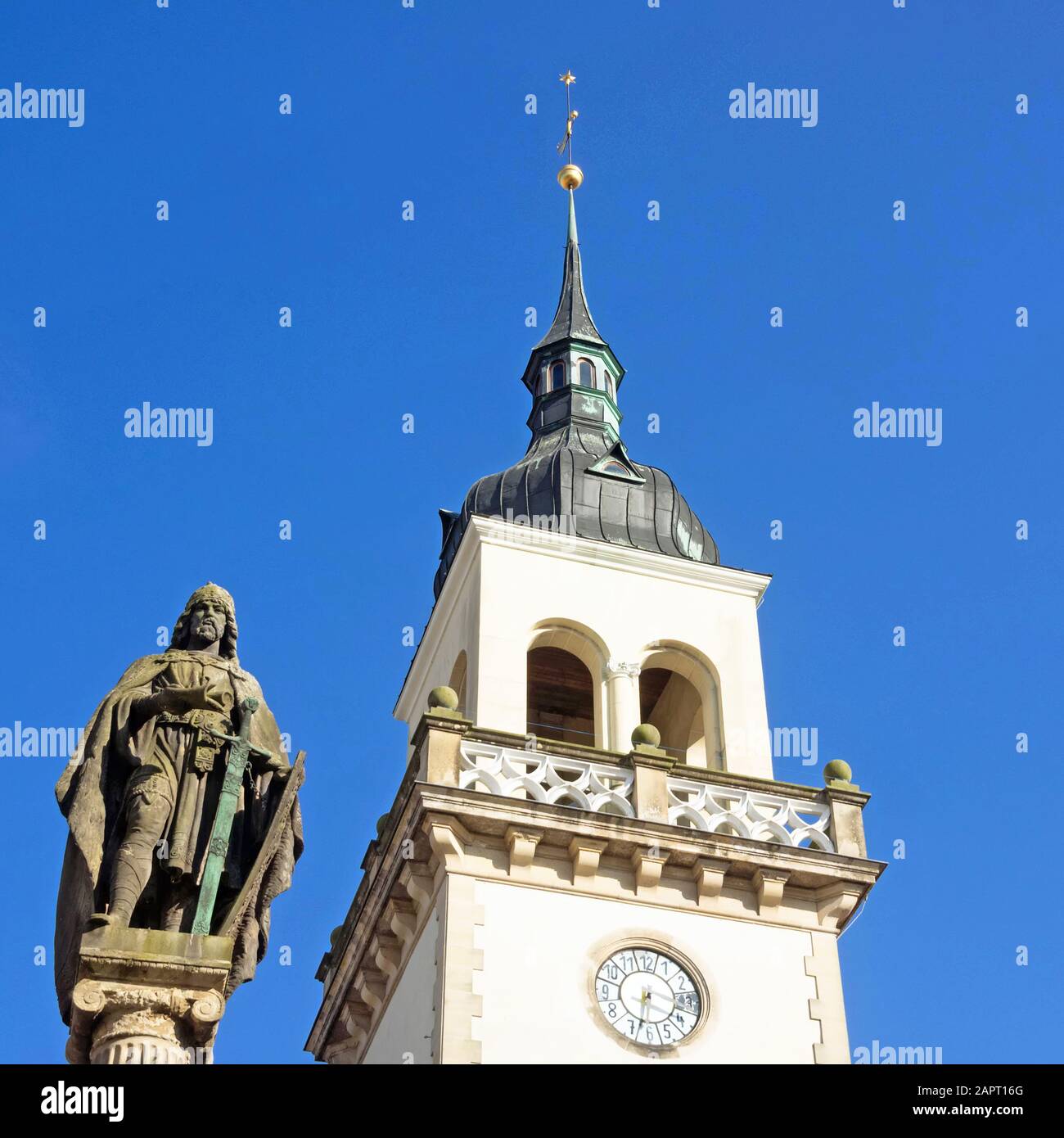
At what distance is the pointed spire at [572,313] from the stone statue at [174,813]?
2595 cm

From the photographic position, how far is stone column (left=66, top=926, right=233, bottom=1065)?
1073cm

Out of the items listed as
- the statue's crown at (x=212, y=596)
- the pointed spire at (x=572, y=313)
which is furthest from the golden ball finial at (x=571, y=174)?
the statue's crown at (x=212, y=596)

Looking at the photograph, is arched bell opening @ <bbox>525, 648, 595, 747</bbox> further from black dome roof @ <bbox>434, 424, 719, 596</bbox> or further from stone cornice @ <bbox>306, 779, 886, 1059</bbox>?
stone cornice @ <bbox>306, 779, 886, 1059</bbox>

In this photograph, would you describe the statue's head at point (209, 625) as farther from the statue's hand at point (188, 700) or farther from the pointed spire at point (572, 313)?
the pointed spire at point (572, 313)

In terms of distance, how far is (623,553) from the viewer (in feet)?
102

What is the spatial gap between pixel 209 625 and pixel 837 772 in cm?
1623

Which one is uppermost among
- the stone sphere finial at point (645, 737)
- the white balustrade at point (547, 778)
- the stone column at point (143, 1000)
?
the stone sphere finial at point (645, 737)

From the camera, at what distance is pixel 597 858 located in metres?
25.4

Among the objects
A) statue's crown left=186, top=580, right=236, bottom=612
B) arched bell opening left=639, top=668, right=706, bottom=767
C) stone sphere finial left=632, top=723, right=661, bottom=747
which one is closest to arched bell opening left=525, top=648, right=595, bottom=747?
arched bell opening left=639, top=668, right=706, bottom=767

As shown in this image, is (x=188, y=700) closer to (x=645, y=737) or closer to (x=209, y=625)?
(x=209, y=625)

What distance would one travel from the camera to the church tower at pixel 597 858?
24.5 metres
